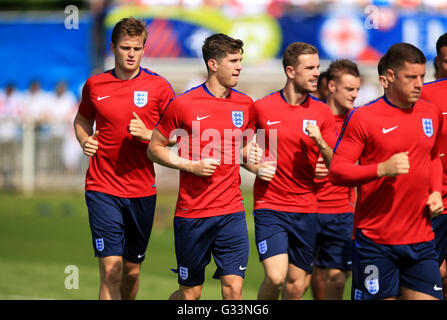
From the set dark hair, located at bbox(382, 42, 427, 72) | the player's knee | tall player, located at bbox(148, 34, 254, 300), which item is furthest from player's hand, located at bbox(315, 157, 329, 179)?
dark hair, located at bbox(382, 42, 427, 72)

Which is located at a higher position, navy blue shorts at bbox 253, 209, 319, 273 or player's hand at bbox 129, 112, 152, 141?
player's hand at bbox 129, 112, 152, 141

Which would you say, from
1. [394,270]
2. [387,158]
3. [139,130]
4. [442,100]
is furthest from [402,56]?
[139,130]

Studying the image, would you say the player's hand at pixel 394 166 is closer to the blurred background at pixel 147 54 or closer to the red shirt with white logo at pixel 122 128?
the red shirt with white logo at pixel 122 128

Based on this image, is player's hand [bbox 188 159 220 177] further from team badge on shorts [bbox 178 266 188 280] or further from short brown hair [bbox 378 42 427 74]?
short brown hair [bbox 378 42 427 74]

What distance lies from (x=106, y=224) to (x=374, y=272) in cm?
289

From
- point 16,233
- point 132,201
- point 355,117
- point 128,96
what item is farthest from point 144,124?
point 16,233

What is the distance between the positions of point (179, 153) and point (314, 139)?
4.47 feet

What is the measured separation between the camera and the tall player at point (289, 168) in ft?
24.9

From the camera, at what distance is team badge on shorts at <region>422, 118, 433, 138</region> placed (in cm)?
601

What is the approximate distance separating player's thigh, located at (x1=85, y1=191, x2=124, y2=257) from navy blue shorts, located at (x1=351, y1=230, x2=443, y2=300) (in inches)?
104

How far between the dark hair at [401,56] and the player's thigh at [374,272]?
1417mm

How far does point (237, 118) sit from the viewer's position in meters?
7.18

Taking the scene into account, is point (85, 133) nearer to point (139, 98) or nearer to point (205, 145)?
point (139, 98)
